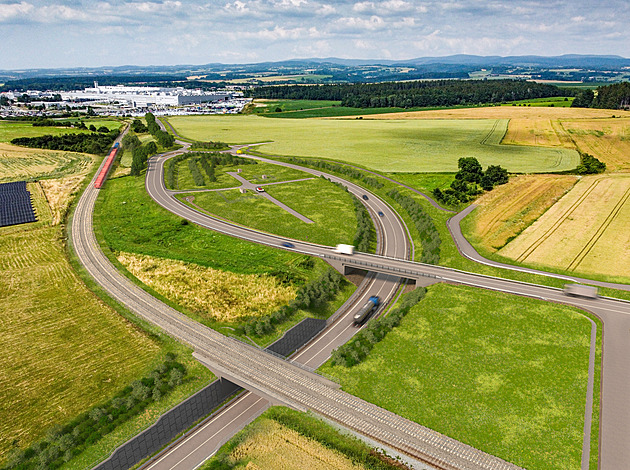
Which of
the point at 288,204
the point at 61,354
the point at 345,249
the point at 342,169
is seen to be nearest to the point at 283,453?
the point at 61,354

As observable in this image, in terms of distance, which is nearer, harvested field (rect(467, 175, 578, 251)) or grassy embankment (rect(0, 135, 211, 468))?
grassy embankment (rect(0, 135, 211, 468))

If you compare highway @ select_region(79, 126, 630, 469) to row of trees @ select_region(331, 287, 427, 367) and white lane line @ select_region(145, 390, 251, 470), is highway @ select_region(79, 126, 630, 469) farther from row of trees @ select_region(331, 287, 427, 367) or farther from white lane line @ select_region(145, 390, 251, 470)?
row of trees @ select_region(331, 287, 427, 367)

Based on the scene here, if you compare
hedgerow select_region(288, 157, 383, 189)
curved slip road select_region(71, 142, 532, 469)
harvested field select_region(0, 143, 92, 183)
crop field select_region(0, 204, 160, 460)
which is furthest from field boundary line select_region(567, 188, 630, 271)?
harvested field select_region(0, 143, 92, 183)

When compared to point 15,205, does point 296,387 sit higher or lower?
lower

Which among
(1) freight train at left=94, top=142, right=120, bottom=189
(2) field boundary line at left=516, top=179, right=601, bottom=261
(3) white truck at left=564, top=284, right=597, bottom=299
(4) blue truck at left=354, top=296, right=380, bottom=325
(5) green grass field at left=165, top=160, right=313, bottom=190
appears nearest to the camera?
(3) white truck at left=564, top=284, right=597, bottom=299

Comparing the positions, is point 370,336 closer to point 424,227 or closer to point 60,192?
point 424,227

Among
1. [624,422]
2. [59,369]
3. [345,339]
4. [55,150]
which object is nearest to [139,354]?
[59,369]
